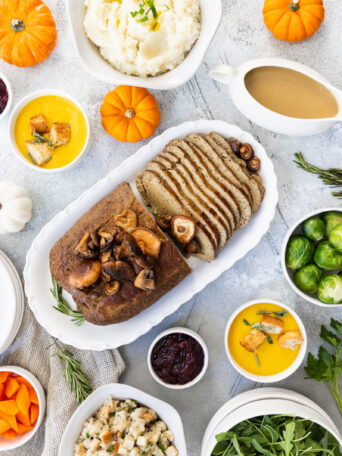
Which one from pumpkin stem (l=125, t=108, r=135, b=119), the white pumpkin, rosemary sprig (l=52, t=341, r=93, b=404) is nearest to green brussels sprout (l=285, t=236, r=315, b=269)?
pumpkin stem (l=125, t=108, r=135, b=119)

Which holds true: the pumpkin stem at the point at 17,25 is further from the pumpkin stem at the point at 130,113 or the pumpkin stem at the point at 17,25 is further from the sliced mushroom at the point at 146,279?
the sliced mushroom at the point at 146,279

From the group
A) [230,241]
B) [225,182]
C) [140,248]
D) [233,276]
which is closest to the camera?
[140,248]

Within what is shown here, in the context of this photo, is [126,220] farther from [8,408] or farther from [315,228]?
[8,408]

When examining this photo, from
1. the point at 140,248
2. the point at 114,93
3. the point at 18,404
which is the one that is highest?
the point at 114,93

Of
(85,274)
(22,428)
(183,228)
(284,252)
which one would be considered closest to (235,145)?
(183,228)

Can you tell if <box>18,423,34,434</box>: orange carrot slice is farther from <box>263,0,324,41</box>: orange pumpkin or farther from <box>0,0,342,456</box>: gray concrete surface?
<box>263,0,324,41</box>: orange pumpkin

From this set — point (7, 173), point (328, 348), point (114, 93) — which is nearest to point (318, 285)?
point (328, 348)

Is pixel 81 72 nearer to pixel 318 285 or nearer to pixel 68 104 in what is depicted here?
pixel 68 104
